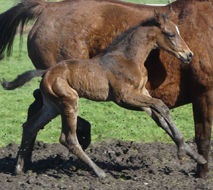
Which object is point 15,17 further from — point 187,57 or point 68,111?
point 187,57

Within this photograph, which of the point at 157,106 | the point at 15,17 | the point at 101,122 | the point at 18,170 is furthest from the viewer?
the point at 101,122

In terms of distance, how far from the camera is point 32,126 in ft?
17.8

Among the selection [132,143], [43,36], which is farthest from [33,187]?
[132,143]

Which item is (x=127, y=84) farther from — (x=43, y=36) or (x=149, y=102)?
(x=43, y=36)

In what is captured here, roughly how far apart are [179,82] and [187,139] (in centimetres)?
209

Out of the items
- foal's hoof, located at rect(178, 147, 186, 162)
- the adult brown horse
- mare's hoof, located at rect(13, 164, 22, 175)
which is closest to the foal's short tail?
→ the adult brown horse

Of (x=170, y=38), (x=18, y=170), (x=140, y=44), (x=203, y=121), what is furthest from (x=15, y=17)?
(x=203, y=121)

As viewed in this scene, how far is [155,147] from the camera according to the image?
6.89 m

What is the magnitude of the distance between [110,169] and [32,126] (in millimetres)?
1188

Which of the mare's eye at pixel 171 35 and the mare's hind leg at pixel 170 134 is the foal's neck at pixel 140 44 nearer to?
the mare's eye at pixel 171 35

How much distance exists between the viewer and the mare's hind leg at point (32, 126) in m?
5.34

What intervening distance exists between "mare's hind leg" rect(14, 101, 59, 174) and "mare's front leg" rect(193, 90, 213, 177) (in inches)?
66.8

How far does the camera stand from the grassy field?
762 cm

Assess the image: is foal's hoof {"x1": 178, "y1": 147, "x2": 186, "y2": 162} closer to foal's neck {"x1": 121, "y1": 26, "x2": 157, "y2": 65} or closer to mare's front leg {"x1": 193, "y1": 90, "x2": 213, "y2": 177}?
mare's front leg {"x1": 193, "y1": 90, "x2": 213, "y2": 177}
